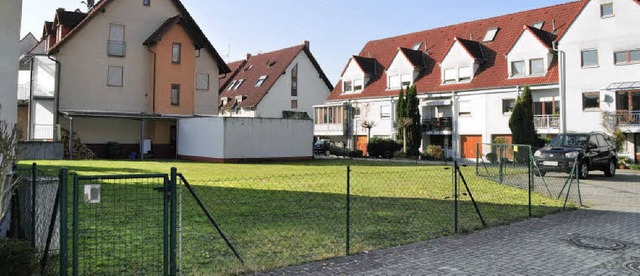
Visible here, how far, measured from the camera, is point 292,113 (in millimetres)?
50344

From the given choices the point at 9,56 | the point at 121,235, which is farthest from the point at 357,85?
the point at 9,56

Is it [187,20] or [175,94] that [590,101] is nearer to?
[175,94]

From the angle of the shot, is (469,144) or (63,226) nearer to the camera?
(63,226)

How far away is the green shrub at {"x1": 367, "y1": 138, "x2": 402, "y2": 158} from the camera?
37531mm

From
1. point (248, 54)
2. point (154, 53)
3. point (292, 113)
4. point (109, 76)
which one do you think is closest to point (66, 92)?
point (109, 76)

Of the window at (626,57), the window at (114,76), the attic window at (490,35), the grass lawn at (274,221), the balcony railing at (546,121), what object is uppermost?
the attic window at (490,35)

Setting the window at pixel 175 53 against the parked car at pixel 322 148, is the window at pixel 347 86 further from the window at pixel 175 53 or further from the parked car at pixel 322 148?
the window at pixel 175 53

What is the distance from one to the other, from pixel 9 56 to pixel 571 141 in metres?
19.7

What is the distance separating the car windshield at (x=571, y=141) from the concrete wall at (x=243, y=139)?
16.8m

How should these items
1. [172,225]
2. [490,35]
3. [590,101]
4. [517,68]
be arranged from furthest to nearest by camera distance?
[490,35] < [517,68] < [590,101] < [172,225]

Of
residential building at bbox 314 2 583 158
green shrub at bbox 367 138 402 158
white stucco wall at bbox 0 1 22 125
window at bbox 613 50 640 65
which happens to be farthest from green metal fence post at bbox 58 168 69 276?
residential building at bbox 314 2 583 158

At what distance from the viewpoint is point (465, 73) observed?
1526 inches

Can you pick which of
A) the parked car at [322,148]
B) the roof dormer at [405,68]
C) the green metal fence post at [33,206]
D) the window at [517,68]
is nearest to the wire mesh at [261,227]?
the green metal fence post at [33,206]

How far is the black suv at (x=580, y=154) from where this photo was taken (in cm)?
1816
